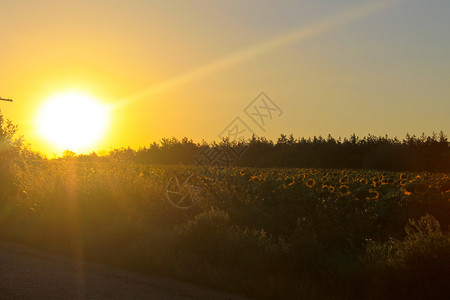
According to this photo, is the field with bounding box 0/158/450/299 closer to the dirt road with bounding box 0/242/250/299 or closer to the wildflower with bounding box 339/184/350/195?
the wildflower with bounding box 339/184/350/195

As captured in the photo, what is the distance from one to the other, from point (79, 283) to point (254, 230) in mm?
4762

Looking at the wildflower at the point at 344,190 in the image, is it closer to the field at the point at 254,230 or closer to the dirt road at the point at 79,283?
the field at the point at 254,230

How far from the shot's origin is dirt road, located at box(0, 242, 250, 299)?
875 cm

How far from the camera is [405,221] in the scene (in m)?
16.0

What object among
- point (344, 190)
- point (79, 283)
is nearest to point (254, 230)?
point (79, 283)

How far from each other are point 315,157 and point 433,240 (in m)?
49.1

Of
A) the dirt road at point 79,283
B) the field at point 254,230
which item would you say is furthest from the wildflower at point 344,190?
the dirt road at point 79,283

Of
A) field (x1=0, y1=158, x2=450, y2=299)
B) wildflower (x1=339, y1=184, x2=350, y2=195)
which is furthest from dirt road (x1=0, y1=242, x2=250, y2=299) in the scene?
wildflower (x1=339, y1=184, x2=350, y2=195)

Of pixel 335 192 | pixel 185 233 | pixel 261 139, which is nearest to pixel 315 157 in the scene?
pixel 261 139

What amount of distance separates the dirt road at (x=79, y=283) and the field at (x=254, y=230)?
684 mm

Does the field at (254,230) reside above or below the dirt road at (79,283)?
above

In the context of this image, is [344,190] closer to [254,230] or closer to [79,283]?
[254,230]

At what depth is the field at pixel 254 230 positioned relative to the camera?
989 centimetres

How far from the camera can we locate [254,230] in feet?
42.5
